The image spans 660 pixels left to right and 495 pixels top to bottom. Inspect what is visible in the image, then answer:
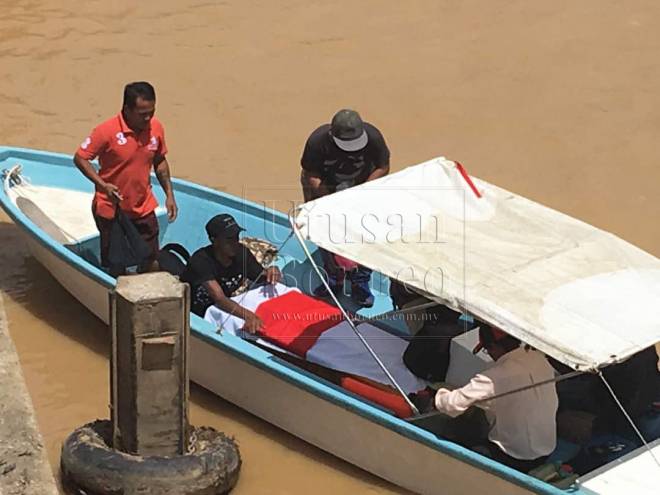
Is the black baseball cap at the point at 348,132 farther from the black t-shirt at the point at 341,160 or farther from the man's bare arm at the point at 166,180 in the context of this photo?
the man's bare arm at the point at 166,180

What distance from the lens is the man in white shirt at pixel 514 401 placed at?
6.54 meters

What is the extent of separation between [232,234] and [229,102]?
517 cm

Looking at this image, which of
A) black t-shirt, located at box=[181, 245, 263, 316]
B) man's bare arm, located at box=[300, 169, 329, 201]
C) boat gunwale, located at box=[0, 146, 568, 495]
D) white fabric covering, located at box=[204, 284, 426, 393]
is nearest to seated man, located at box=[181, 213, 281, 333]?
black t-shirt, located at box=[181, 245, 263, 316]

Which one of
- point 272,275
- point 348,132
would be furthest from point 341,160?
point 272,275

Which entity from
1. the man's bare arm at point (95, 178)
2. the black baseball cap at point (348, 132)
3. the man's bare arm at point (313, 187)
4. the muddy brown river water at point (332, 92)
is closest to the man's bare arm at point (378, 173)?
the black baseball cap at point (348, 132)

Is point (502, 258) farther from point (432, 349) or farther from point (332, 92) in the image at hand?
point (332, 92)

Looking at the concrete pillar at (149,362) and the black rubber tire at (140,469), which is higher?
the concrete pillar at (149,362)

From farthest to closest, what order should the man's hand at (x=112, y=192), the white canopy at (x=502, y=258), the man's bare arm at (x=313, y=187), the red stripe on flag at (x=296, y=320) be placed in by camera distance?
the man's bare arm at (x=313, y=187), the man's hand at (x=112, y=192), the red stripe on flag at (x=296, y=320), the white canopy at (x=502, y=258)

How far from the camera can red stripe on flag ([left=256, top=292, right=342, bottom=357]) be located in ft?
25.4

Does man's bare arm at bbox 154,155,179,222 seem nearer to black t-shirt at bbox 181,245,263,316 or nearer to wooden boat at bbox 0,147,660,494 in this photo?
black t-shirt at bbox 181,245,263,316

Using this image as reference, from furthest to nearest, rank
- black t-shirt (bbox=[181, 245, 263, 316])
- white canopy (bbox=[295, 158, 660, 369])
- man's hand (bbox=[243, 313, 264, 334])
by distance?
1. black t-shirt (bbox=[181, 245, 263, 316])
2. man's hand (bbox=[243, 313, 264, 334])
3. white canopy (bbox=[295, 158, 660, 369])

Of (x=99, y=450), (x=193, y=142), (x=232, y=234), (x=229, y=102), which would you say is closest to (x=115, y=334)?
(x=99, y=450)

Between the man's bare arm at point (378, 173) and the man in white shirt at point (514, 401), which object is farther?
the man's bare arm at point (378, 173)

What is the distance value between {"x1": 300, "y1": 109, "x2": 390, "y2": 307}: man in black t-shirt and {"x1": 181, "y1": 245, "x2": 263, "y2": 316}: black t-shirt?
0.77 m
